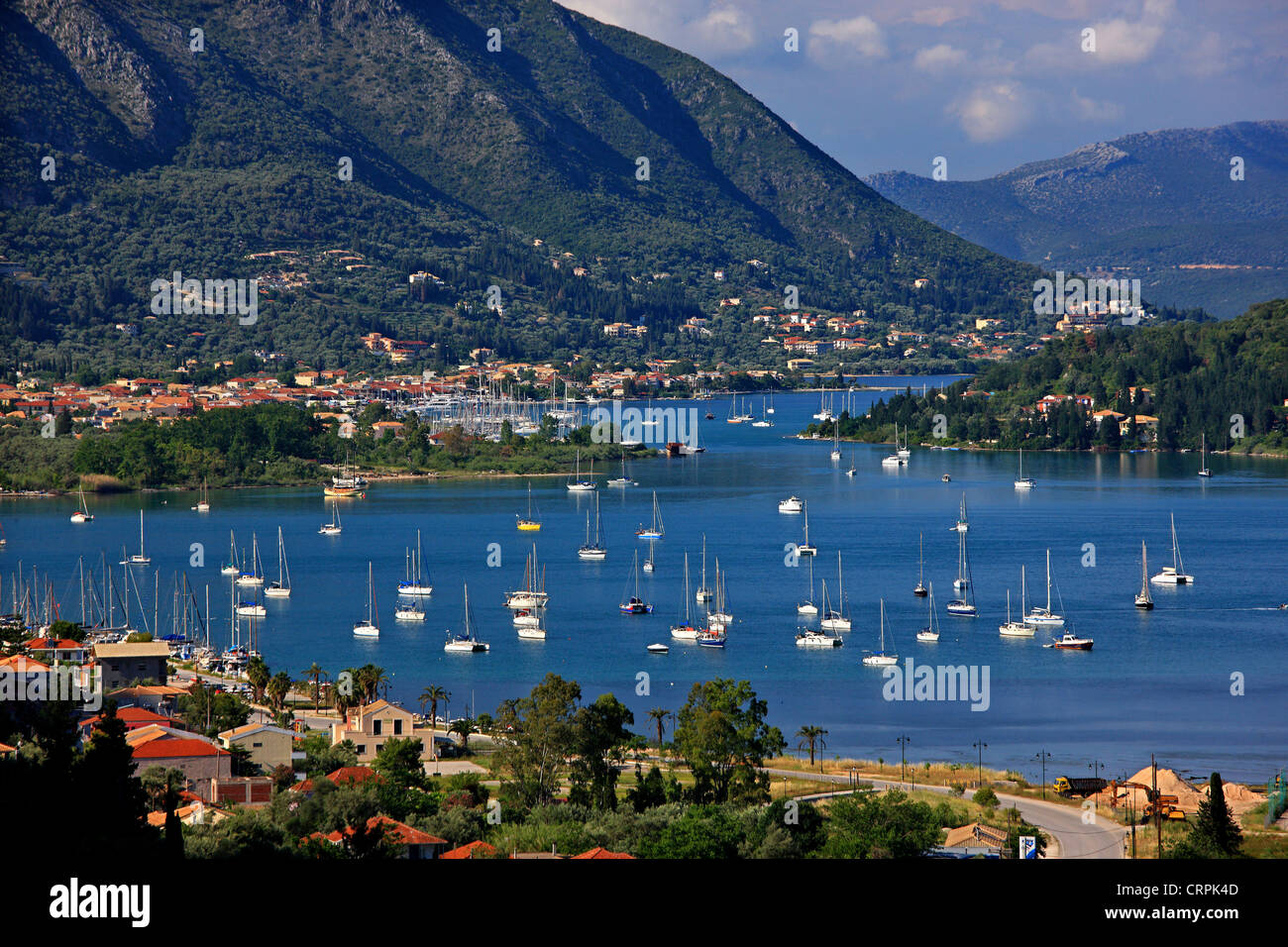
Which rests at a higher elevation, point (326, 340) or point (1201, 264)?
point (1201, 264)

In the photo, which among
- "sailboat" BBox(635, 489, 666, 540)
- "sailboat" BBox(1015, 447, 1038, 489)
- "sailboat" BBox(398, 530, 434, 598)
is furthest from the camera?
"sailboat" BBox(1015, 447, 1038, 489)

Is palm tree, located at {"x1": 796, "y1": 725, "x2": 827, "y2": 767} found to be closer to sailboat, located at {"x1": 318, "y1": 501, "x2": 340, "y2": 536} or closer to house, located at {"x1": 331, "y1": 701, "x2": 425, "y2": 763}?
house, located at {"x1": 331, "y1": 701, "x2": 425, "y2": 763}

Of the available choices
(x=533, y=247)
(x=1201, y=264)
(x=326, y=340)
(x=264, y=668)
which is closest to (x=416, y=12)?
(x=533, y=247)

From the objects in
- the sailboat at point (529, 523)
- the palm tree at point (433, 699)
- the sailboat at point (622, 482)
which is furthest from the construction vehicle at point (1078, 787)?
the sailboat at point (622, 482)

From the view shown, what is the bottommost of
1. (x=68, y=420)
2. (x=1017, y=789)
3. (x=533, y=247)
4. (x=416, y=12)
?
(x=1017, y=789)

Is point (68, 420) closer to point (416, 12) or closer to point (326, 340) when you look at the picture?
point (326, 340)

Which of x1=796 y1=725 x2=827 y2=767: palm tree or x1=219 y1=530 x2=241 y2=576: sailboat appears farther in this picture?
x1=219 y1=530 x2=241 y2=576: sailboat

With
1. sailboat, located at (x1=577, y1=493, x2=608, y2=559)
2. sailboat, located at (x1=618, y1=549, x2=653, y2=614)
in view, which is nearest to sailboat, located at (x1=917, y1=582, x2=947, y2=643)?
sailboat, located at (x1=618, y1=549, x2=653, y2=614)
